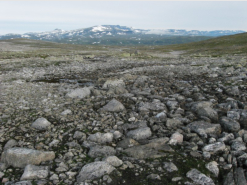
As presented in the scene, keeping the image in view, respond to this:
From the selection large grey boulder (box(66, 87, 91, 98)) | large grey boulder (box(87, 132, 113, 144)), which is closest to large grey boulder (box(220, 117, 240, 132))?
large grey boulder (box(87, 132, 113, 144))

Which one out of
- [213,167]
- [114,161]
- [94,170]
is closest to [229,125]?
[213,167]

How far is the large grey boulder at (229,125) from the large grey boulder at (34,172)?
5531 mm

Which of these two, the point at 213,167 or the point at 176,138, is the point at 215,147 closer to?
the point at 213,167

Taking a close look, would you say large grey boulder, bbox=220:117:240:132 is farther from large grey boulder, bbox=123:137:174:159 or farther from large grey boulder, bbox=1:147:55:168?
large grey boulder, bbox=1:147:55:168

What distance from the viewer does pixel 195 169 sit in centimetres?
433

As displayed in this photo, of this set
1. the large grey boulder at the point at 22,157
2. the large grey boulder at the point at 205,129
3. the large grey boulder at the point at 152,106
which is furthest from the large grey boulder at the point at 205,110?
the large grey boulder at the point at 22,157

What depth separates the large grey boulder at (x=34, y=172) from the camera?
408 cm

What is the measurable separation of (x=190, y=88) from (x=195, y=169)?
7.77m

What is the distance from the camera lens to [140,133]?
6.02 m

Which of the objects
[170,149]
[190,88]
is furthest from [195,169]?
[190,88]

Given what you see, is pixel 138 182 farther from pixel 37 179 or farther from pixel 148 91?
pixel 148 91

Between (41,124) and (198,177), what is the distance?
5322 mm

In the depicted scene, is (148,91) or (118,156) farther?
(148,91)

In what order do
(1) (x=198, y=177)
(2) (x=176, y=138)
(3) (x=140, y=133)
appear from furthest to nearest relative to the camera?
(3) (x=140, y=133) < (2) (x=176, y=138) < (1) (x=198, y=177)
